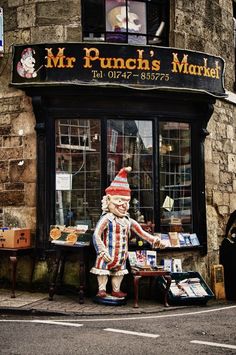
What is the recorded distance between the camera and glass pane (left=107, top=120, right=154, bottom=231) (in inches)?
369

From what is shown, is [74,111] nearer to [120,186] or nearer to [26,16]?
[120,186]

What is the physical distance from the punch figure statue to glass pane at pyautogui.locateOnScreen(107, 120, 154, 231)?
2.47 feet

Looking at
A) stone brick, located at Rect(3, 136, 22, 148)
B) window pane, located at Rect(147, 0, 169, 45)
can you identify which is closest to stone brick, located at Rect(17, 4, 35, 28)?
stone brick, located at Rect(3, 136, 22, 148)

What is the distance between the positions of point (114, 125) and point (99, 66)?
1.06 m

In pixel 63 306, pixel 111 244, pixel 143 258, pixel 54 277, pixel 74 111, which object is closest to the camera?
pixel 63 306

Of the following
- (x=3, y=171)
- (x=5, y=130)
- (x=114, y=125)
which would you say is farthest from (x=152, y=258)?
(x=5, y=130)

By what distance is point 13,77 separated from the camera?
9.03 meters

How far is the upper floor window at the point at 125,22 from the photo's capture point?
9.64 metres

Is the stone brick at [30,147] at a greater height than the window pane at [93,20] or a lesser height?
lesser

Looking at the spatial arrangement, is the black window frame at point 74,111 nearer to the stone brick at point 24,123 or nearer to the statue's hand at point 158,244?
the stone brick at point 24,123

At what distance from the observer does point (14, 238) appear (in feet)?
28.7

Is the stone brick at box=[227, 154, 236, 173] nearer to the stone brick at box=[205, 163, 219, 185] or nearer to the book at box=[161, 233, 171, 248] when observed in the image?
the stone brick at box=[205, 163, 219, 185]

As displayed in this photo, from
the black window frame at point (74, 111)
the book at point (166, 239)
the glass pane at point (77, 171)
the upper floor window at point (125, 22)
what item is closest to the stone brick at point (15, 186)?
the black window frame at point (74, 111)

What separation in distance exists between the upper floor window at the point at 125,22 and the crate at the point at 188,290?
165 inches
